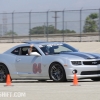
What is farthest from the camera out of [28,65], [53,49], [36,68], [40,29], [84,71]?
[40,29]

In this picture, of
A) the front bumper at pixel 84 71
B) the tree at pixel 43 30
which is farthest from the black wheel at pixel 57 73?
the tree at pixel 43 30

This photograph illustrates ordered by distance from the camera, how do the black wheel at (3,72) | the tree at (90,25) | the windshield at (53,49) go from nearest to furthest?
the windshield at (53,49)
the black wheel at (3,72)
the tree at (90,25)

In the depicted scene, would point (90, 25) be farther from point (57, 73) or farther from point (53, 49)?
point (57, 73)

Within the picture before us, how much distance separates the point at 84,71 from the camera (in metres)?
16.9

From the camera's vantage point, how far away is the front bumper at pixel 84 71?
55.2ft

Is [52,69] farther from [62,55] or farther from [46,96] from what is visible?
[46,96]

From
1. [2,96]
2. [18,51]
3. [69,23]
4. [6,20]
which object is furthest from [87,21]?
[2,96]

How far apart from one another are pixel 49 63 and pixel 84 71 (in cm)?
124

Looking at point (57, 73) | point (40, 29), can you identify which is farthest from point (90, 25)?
point (57, 73)

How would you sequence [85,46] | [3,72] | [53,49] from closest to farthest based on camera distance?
[53,49]
[3,72]
[85,46]

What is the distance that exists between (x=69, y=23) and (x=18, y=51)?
23592mm

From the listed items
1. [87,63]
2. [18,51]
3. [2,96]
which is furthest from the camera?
[18,51]

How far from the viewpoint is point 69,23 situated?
4178 cm

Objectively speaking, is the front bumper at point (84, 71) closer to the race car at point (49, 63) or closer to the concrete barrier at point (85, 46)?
the race car at point (49, 63)
